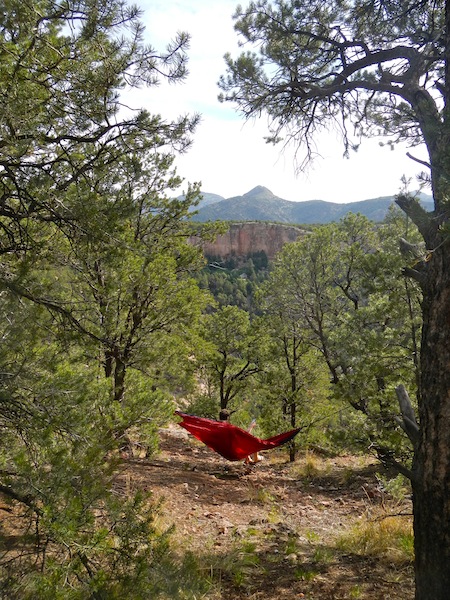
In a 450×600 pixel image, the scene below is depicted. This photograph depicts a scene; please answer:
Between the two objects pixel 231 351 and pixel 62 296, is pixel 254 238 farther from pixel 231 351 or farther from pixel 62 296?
pixel 62 296

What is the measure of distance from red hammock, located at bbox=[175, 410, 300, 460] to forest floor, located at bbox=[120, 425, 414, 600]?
0.43m

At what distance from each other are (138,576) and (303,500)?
4174 mm

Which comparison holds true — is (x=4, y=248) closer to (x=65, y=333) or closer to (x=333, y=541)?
(x=65, y=333)

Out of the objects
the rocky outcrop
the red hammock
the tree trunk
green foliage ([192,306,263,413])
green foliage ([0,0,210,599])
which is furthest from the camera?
the rocky outcrop

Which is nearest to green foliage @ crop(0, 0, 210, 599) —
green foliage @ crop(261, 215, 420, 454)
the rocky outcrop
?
green foliage @ crop(261, 215, 420, 454)

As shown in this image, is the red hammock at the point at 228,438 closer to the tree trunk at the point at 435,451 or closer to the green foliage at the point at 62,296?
the green foliage at the point at 62,296

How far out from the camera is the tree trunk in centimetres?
185

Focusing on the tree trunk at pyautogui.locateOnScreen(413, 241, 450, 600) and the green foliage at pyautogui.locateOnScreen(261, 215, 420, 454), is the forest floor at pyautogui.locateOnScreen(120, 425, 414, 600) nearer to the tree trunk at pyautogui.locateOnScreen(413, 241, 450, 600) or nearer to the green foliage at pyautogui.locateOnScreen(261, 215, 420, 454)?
the tree trunk at pyautogui.locateOnScreen(413, 241, 450, 600)

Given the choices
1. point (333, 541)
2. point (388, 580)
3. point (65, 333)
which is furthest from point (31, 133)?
point (333, 541)

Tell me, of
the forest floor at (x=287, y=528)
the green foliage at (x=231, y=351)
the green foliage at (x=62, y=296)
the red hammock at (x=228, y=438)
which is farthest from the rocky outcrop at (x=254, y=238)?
the green foliage at (x=62, y=296)

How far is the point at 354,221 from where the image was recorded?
834 centimetres

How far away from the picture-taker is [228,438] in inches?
239

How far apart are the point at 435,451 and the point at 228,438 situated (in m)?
4.47

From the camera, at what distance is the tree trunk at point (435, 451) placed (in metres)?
1.85
